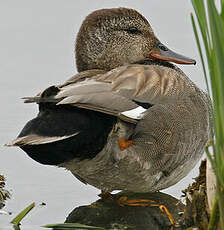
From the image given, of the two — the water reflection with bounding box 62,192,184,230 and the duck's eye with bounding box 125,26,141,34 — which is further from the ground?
the duck's eye with bounding box 125,26,141,34

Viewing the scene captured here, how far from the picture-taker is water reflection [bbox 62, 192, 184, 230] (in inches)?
158

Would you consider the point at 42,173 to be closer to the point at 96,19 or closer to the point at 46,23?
the point at 96,19

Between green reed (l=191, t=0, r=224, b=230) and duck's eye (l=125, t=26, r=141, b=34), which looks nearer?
green reed (l=191, t=0, r=224, b=230)

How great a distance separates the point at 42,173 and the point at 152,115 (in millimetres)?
1422

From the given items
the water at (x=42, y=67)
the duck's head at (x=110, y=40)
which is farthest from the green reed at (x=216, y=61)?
the duck's head at (x=110, y=40)

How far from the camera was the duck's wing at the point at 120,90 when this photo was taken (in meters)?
3.59

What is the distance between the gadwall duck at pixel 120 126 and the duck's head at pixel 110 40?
0.06 ft

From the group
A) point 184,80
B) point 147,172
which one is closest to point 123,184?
point 147,172

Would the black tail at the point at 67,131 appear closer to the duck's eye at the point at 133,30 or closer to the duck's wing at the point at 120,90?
the duck's wing at the point at 120,90

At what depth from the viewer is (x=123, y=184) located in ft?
14.1

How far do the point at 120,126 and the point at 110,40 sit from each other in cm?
144

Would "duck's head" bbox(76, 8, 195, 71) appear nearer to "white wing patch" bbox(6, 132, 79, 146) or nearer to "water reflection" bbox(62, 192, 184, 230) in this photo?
"water reflection" bbox(62, 192, 184, 230)

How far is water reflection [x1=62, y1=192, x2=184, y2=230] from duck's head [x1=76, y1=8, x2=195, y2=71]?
1.18 metres

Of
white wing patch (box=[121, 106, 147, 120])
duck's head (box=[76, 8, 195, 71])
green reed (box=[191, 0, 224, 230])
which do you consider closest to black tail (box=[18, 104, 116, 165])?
white wing patch (box=[121, 106, 147, 120])
